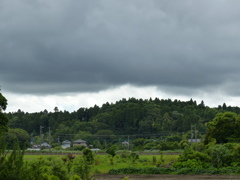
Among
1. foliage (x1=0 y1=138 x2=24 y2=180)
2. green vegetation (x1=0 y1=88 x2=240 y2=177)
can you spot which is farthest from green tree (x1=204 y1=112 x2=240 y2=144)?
foliage (x1=0 y1=138 x2=24 y2=180)

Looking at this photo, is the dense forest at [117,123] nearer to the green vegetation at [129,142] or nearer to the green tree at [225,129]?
the green vegetation at [129,142]

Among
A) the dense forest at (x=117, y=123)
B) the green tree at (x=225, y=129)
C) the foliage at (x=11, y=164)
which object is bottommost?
the foliage at (x=11, y=164)

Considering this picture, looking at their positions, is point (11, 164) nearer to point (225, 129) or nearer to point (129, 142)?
point (225, 129)

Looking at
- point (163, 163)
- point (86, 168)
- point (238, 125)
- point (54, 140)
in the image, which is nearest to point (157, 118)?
point (54, 140)

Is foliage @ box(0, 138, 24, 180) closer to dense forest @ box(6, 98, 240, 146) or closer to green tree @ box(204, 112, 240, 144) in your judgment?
green tree @ box(204, 112, 240, 144)

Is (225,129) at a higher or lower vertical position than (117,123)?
lower

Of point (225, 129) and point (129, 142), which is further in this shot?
point (129, 142)

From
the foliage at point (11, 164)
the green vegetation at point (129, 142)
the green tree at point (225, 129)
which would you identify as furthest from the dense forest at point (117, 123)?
the foliage at point (11, 164)

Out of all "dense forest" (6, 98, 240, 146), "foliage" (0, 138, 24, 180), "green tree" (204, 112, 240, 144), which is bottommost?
"foliage" (0, 138, 24, 180)

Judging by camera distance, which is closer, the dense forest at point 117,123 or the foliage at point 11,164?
the foliage at point 11,164

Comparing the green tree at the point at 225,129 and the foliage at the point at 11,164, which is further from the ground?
the green tree at the point at 225,129

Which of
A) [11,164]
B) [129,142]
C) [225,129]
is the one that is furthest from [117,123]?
[11,164]

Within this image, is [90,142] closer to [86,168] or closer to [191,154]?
[191,154]

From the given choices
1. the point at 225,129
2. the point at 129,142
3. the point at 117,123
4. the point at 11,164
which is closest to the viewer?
the point at 11,164
